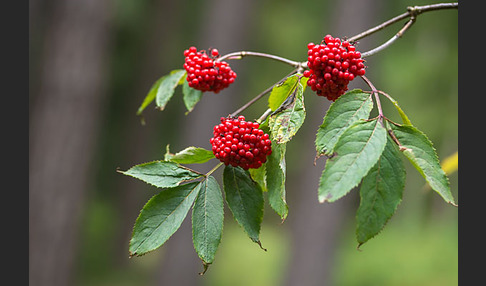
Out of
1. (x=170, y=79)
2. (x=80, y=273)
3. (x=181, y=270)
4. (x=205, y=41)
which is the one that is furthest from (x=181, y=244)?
(x=170, y=79)

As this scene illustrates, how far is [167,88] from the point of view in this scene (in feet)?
5.55

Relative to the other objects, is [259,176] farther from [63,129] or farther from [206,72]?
[63,129]

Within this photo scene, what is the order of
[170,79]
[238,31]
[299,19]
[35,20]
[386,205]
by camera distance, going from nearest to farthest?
1. [386,205]
2. [170,79]
3. [238,31]
4. [35,20]
5. [299,19]

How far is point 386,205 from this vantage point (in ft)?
3.34

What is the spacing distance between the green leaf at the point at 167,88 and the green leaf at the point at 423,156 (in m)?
0.82

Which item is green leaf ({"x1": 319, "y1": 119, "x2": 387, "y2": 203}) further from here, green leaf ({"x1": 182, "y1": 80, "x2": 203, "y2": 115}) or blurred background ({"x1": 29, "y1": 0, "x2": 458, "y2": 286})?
blurred background ({"x1": 29, "y1": 0, "x2": 458, "y2": 286})

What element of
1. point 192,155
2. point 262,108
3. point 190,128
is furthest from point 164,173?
point 262,108

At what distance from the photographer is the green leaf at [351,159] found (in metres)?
0.96

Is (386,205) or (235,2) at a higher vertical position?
(386,205)

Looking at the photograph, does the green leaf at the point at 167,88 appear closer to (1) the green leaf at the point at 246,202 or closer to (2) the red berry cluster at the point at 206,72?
(2) the red berry cluster at the point at 206,72

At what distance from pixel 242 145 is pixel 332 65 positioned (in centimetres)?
28

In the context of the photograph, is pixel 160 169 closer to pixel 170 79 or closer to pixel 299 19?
pixel 170 79

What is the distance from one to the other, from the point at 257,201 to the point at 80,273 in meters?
10.3

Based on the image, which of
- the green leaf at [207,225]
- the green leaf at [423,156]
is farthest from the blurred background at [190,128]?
the green leaf at [207,225]
